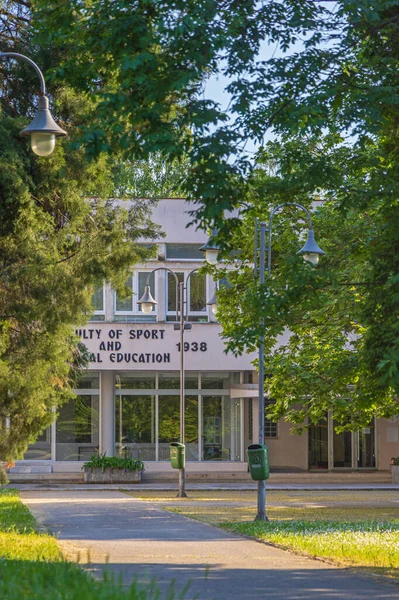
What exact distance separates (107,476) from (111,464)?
0.44m

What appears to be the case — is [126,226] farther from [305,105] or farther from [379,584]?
[379,584]

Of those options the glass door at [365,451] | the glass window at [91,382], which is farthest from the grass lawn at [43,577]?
the glass door at [365,451]

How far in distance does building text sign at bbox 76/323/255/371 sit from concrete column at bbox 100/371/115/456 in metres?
0.91

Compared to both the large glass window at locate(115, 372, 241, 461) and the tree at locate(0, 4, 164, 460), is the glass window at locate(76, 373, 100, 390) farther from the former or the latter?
the tree at locate(0, 4, 164, 460)

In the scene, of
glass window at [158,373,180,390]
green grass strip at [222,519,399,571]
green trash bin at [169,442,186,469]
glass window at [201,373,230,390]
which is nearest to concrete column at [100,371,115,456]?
glass window at [158,373,180,390]

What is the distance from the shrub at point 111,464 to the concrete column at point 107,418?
285 centimetres

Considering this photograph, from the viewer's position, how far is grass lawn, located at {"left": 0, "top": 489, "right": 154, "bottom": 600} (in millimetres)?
7364

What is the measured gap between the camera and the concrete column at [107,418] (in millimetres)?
41125

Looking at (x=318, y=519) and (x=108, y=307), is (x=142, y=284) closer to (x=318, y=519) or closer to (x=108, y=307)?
(x=108, y=307)

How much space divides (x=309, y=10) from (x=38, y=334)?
9.30 metres

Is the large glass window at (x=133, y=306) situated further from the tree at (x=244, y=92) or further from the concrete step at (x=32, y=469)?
the tree at (x=244, y=92)

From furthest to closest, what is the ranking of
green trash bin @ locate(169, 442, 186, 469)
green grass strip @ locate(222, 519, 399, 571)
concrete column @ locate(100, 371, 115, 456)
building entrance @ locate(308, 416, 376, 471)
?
building entrance @ locate(308, 416, 376, 471) → concrete column @ locate(100, 371, 115, 456) → green trash bin @ locate(169, 442, 186, 469) → green grass strip @ locate(222, 519, 399, 571)

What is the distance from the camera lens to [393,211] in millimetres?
12609

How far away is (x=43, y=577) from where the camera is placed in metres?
8.84
